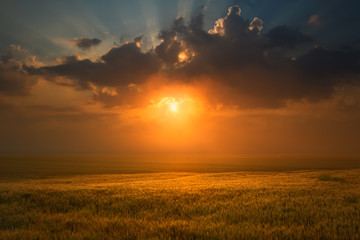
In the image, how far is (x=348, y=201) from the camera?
13023 mm

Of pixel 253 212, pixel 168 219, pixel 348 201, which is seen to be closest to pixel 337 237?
pixel 253 212

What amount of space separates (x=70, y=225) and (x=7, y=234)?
191cm

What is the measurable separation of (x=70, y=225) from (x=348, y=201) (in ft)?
44.3

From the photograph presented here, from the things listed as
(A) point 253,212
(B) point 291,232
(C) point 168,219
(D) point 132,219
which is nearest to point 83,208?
(D) point 132,219

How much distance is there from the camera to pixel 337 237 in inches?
295

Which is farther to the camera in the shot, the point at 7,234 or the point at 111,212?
the point at 111,212

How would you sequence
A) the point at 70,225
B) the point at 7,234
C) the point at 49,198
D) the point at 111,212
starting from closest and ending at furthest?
1. the point at 7,234
2. the point at 70,225
3. the point at 111,212
4. the point at 49,198

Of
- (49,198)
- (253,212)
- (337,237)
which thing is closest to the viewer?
(337,237)

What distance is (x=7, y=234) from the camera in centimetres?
→ 798

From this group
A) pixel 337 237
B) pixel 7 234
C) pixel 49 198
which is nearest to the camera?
pixel 337 237

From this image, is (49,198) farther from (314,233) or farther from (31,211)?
(314,233)

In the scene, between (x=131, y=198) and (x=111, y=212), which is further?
(x=131, y=198)

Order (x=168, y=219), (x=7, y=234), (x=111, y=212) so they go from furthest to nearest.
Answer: (x=111, y=212) → (x=168, y=219) → (x=7, y=234)

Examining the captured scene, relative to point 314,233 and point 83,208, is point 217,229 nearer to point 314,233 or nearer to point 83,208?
point 314,233
